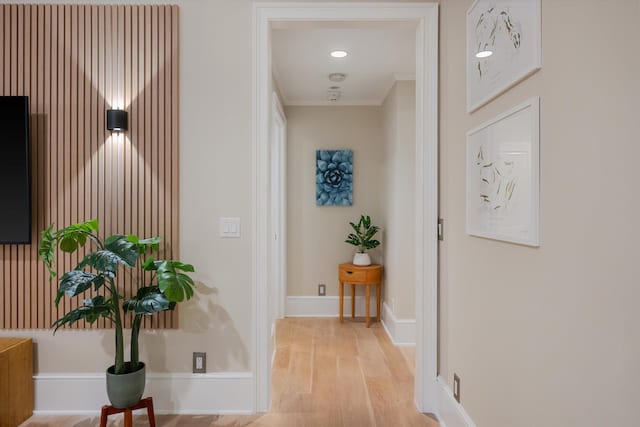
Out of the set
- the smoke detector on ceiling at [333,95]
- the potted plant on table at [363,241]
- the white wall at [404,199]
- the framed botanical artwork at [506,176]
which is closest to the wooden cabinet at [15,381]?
the framed botanical artwork at [506,176]

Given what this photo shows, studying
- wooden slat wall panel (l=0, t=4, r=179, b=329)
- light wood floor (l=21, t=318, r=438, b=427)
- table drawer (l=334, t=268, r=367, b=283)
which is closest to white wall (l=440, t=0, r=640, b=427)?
light wood floor (l=21, t=318, r=438, b=427)

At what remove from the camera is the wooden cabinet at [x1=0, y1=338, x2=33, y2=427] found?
7.06ft

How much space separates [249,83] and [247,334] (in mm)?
1489

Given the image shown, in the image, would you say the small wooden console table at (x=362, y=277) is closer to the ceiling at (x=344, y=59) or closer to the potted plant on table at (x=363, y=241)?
the potted plant on table at (x=363, y=241)

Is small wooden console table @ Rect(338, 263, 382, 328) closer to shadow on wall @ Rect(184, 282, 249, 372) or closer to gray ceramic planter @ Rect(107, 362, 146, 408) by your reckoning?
shadow on wall @ Rect(184, 282, 249, 372)

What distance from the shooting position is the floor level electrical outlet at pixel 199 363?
2.40 meters

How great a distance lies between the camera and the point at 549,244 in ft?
4.15

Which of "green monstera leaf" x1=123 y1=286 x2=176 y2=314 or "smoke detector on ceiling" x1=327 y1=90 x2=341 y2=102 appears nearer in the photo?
"green monstera leaf" x1=123 y1=286 x2=176 y2=314

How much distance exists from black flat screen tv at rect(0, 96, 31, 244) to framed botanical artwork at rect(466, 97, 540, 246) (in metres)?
2.42

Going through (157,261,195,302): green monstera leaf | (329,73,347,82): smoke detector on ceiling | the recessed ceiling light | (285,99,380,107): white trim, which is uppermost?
(329,73,347,82): smoke detector on ceiling

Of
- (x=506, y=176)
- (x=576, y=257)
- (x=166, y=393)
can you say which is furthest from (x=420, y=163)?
(x=166, y=393)

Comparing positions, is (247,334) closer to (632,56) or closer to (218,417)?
(218,417)

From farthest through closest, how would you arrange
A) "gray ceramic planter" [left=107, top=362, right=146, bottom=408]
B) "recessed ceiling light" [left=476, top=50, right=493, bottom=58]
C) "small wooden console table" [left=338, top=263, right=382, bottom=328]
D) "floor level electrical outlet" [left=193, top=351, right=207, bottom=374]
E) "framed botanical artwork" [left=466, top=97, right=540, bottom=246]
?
"small wooden console table" [left=338, top=263, right=382, bottom=328], "floor level electrical outlet" [left=193, top=351, right=207, bottom=374], "gray ceramic planter" [left=107, top=362, right=146, bottom=408], "recessed ceiling light" [left=476, top=50, right=493, bottom=58], "framed botanical artwork" [left=466, top=97, right=540, bottom=246]

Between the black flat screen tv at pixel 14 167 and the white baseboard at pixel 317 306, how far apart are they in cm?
294
